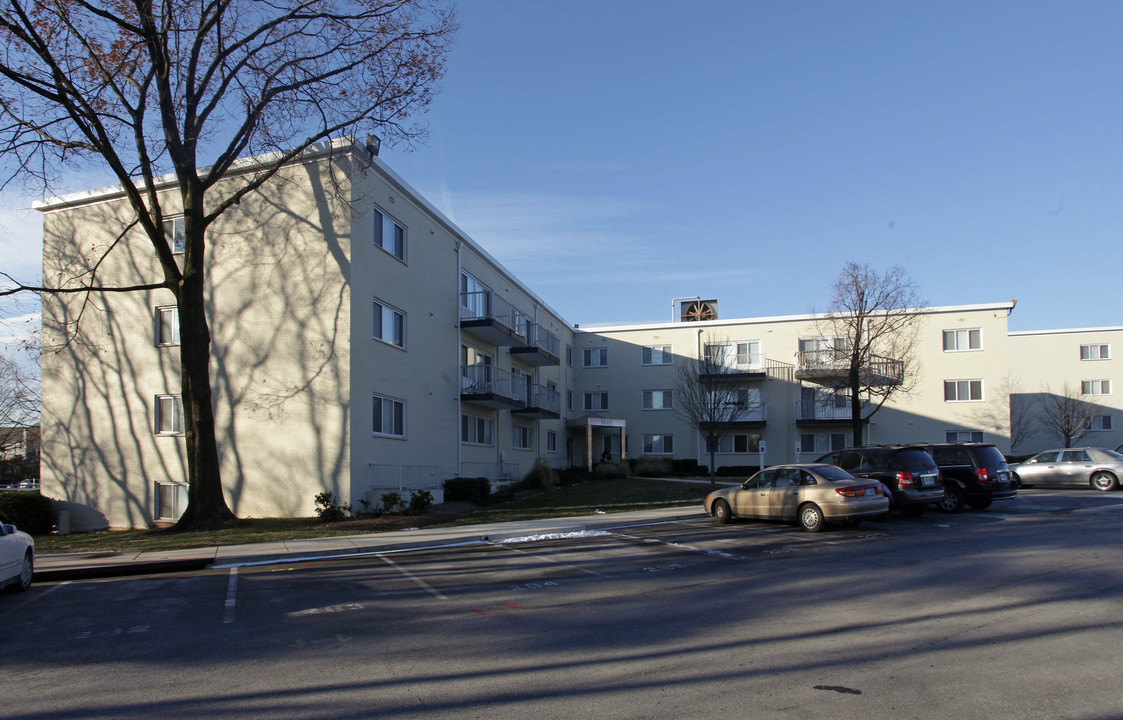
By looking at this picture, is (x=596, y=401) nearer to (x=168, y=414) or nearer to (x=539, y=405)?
(x=539, y=405)

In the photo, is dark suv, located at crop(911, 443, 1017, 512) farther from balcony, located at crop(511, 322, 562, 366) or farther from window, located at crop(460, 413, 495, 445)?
balcony, located at crop(511, 322, 562, 366)

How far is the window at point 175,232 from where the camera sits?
23219mm

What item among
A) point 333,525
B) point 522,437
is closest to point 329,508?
point 333,525

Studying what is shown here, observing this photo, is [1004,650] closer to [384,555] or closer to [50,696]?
[50,696]

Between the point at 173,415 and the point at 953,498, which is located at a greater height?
the point at 173,415

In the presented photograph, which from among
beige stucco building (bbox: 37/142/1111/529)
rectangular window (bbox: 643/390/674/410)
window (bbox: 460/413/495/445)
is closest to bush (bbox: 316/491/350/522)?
beige stucco building (bbox: 37/142/1111/529)

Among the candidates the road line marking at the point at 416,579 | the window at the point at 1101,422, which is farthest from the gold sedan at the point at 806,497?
the window at the point at 1101,422

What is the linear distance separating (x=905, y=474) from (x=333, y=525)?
12759 mm

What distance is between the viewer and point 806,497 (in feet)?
50.0

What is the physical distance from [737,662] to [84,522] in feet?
76.5

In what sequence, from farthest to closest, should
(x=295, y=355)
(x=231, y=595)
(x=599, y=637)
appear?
(x=295, y=355)
(x=231, y=595)
(x=599, y=637)

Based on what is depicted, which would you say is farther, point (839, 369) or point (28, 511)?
point (839, 369)

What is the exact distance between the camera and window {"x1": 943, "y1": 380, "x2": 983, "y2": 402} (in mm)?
40969

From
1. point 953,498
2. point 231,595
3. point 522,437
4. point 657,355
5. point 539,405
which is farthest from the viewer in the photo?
point 657,355
